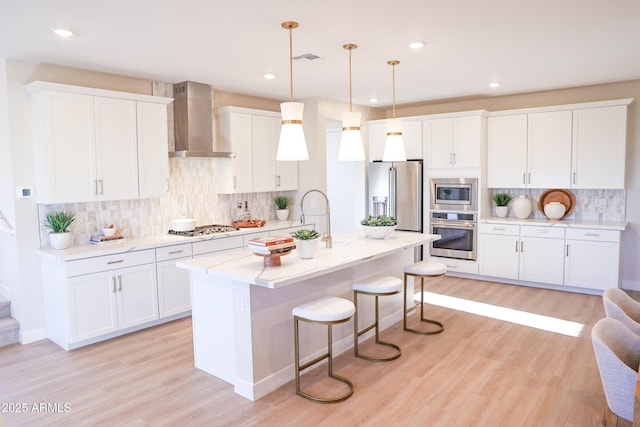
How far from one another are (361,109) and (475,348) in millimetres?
4468

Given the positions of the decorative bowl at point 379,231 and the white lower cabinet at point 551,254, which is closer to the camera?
the decorative bowl at point 379,231

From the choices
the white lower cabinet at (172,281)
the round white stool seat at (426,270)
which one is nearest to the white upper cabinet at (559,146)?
the round white stool seat at (426,270)

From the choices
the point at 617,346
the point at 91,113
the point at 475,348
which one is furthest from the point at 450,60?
the point at 91,113

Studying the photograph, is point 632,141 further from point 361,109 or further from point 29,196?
point 29,196

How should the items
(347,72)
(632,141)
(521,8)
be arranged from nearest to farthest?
(521,8) → (347,72) → (632,141)

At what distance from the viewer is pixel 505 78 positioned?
529 cm

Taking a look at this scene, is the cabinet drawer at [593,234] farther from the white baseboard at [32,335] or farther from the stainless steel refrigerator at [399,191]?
the white baseboard at [32,335]

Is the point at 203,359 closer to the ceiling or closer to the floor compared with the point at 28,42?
closer to the floor

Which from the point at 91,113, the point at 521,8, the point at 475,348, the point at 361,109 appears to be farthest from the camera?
the point at 361,109

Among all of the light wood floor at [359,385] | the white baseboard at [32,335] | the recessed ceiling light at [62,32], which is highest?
the recessed ceiling light at [62,32]

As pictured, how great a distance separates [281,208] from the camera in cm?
659

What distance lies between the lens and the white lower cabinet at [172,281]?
181 inches

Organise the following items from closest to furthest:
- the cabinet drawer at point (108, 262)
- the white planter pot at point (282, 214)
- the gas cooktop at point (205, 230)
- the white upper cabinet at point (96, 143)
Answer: the cabinet drawer at point (108, 262) < the white upper cabinet at point (96, 143) < the gas cooktop at point (205, 230) < the white planter pot at point (282, 214)

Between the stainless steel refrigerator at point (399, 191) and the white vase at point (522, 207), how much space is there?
1.34 m
